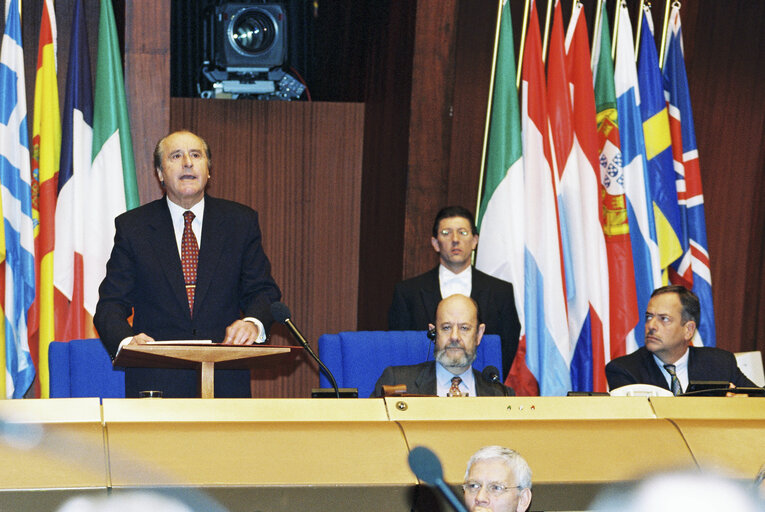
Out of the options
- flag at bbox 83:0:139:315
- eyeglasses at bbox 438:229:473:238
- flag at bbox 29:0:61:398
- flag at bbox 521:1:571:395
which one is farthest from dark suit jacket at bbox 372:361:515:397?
flag at bbox 29:0:61:398

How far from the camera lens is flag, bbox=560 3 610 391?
5676 millimetres

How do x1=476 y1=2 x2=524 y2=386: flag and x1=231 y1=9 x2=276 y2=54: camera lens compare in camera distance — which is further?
x1=231 y1=9 x2=276 y2=54: camera lens

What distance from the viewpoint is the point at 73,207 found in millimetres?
5273

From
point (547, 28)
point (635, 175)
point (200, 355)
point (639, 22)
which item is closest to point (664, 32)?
point (639, 22)

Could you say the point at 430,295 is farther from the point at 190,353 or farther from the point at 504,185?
the point at 190,353

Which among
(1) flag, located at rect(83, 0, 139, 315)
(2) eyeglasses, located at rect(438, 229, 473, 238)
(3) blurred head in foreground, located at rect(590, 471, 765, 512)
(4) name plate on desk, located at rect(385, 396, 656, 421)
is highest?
(1) flag, located at rect(83, 0, 139, 315)

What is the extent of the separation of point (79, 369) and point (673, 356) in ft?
7.96

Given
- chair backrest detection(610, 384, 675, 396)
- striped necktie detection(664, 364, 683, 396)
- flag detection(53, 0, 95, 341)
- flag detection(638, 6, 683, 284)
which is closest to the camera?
chair backrest detection(610, 384, 675, 396)

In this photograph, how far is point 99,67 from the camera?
536cm

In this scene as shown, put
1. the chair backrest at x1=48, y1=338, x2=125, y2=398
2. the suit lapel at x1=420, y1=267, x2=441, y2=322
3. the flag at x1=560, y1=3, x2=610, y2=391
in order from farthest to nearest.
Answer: the flag at x1=560, y1=3, x2=610, y2=391 → the suit lapel at x1=420, y1=267, x2=441, y2=322 → the chair backrest at x1=48, y1=338, x2=125, y2=398

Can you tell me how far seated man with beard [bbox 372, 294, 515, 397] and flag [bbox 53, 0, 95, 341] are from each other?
6.26 ft

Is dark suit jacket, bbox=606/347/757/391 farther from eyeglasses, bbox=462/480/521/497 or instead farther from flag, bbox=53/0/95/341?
flag, bbox=53/0/95/341

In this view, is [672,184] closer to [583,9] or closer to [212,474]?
[583,9]

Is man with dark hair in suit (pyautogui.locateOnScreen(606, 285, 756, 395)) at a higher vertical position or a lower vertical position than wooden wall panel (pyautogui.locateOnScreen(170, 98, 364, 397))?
lower
